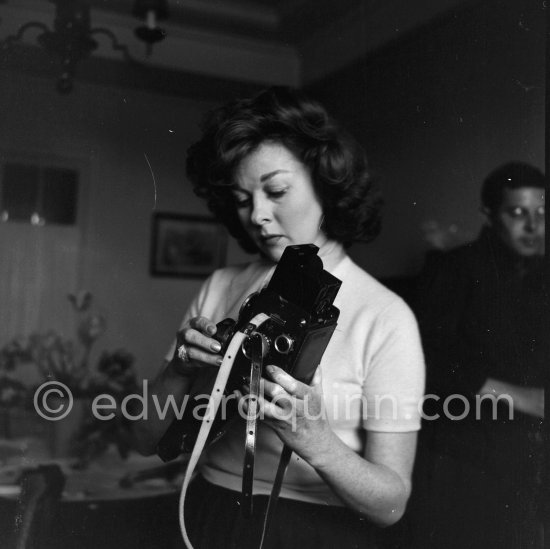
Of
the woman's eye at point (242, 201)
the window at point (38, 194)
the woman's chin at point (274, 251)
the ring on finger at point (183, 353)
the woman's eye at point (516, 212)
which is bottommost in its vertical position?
the ring on finger at point (183, 353)

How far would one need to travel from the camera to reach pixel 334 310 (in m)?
0.58

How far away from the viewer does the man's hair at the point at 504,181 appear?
0.72 meters

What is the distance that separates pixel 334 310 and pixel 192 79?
48 cm

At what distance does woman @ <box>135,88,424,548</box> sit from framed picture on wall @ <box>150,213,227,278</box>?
0.96 feet

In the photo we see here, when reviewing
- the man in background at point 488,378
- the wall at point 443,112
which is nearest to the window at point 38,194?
the wall at point 443,112

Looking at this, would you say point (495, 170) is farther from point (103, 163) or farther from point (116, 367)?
point (116, 367)

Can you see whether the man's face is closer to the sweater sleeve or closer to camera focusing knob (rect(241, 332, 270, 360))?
the sweater sleeve

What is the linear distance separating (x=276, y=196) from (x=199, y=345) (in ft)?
0.62

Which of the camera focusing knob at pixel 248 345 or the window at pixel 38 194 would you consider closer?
the camera focusing knob at pixel 248 345

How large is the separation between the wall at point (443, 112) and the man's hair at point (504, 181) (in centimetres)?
1

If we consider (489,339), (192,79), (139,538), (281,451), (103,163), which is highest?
(192,79)

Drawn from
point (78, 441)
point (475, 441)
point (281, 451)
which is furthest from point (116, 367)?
point (475, 441)

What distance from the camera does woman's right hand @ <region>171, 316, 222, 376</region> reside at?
1.85 ft

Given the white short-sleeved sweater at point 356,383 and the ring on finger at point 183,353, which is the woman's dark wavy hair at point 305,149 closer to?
the white short-sleeved sweater at point 356,383
